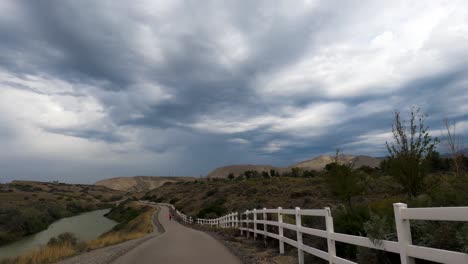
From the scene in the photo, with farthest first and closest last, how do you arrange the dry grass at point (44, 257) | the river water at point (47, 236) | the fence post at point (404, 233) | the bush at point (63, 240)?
the river water at point (47, 236)
the bush at point (63, 240)
the dry grass at point (44, 257)
the fence post at point (404, 233)

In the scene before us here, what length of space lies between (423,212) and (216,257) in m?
8.25

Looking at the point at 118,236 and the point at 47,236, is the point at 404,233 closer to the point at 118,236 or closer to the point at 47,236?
the point at 118,236

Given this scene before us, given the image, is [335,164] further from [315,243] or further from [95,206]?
[95,206]

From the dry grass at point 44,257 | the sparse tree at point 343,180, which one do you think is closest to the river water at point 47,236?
the dry grass at point 44,257

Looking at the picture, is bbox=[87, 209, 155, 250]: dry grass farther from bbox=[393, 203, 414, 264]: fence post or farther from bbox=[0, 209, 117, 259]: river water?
bbox=[393, 203, 414, 264]: fence post

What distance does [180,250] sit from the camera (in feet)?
44.4

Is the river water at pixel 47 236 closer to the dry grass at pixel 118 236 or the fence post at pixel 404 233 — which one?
the dry grass at pixel 118 236

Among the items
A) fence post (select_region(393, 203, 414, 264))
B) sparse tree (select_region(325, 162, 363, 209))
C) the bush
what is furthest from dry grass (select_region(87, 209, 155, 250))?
fence post (select_region(393, 203, 414, 264))

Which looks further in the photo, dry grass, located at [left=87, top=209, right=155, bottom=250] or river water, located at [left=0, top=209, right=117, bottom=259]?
river water, located at [left=0, top=209, right=117, bottom=259]

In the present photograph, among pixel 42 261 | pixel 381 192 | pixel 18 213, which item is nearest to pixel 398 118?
pixel 42 261

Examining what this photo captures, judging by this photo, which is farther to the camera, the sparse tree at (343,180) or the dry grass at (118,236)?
the dry grass at (118,236)

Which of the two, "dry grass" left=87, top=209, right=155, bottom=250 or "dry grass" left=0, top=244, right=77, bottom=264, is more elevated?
"dry grass" left=0, top=244, right=77, bottom=264

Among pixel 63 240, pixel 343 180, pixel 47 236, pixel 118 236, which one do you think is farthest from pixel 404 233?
pixel 47 236

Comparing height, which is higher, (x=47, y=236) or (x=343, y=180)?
(x=343, y=180)
